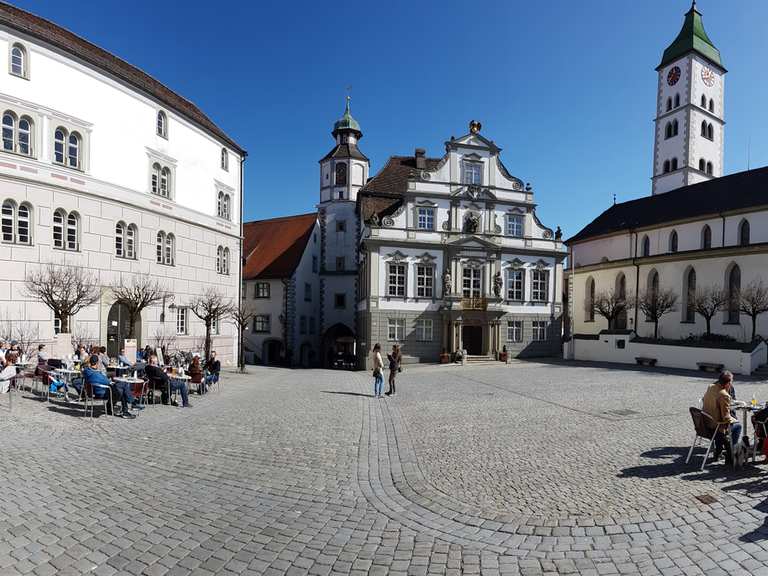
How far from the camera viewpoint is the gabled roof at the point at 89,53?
1928 cm

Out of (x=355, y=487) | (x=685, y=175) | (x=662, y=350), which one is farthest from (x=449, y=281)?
(x=685, y=175)

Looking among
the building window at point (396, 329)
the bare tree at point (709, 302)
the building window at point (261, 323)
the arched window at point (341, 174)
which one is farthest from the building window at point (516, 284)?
the building window at point (261, 323)

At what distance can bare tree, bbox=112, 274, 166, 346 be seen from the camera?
20.4 metres

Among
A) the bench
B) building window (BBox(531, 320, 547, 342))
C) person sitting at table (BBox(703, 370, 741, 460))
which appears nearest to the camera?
person sitting at table (BBox(703, 370, 741, 460))

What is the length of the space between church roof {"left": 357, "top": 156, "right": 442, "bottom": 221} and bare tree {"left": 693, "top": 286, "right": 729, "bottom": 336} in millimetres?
21085

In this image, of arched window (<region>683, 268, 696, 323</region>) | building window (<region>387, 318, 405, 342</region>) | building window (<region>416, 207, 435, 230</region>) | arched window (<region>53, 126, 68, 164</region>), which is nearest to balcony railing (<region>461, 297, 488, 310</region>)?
building window (<region>387, 318, 405, 342</region>)

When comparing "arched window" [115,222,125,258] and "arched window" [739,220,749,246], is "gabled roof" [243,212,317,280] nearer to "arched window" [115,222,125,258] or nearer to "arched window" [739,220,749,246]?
"arched window" [115,222,125,258]

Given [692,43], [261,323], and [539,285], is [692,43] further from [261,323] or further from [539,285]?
[261,323]

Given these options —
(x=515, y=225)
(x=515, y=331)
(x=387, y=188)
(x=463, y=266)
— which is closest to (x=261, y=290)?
(x=387, y=188)

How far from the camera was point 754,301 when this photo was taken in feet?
94.6

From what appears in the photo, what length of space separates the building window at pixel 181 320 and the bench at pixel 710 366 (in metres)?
28.8

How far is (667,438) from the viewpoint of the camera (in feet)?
32.7

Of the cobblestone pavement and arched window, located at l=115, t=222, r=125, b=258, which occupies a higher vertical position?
arched window, located at l=115, t=222, r=125, b=258

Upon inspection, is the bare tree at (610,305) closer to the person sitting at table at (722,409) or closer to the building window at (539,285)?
the building window at (539,285)
